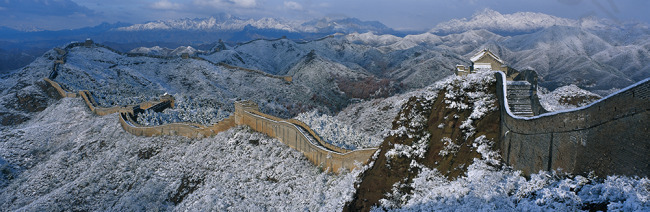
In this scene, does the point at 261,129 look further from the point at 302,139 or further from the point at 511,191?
the point at 511,191

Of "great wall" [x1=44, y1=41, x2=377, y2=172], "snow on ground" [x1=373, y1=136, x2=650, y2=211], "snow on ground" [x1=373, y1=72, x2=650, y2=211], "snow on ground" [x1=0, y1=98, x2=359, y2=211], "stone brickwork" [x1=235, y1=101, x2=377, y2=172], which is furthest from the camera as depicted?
"snow on ground" [x1=0, y1=98, x2=359, y2=211]

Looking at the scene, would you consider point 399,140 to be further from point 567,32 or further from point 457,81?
point 567,32

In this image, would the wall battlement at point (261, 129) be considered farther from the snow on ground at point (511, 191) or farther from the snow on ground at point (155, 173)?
the snow on ground at point (511, 191)

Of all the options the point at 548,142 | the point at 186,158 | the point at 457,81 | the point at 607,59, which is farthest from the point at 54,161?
the point at 607,59

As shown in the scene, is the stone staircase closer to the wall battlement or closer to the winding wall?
the winding wall

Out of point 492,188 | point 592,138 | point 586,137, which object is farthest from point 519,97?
point 592,138

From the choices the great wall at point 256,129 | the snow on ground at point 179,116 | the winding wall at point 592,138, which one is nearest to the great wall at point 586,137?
the winding wall at point 592,138

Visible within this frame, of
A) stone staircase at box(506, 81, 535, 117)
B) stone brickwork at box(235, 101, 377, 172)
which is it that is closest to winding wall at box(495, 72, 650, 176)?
stone staircase at box(506, 81, 535, 117)
